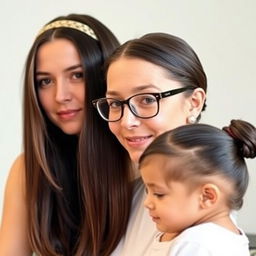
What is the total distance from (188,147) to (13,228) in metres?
0.82

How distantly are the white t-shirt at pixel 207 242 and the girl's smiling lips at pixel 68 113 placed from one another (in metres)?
0.57

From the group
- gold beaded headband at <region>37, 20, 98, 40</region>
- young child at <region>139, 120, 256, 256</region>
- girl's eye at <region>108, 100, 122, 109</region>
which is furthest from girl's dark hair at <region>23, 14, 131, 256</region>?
young child at <region>139, 120, 256, 256</region>

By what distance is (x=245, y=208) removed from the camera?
2094 millimetres

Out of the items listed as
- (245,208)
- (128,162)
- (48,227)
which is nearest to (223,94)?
(245,208)

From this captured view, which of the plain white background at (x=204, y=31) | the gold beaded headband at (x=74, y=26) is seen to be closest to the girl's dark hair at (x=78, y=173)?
the gold beaded headband at (x=74, y=26)

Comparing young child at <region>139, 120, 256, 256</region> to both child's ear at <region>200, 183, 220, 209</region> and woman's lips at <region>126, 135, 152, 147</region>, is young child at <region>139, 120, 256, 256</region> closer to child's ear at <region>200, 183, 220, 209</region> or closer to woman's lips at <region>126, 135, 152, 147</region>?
child's ear at <region>200, 183, 220, 209</region>

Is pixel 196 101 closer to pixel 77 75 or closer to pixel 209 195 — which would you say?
pixel 209 195

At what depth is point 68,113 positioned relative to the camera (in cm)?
136

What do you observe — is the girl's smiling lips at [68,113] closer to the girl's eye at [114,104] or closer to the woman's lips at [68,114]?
the woman's lips at [68,114]

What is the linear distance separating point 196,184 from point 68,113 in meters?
0.57

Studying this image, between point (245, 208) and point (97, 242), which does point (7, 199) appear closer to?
point (97, 242)

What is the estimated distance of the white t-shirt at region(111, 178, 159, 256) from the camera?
1.17m

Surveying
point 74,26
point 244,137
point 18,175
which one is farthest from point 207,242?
point 18,175

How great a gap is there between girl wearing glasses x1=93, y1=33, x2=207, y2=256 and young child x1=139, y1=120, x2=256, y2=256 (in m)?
0.13
